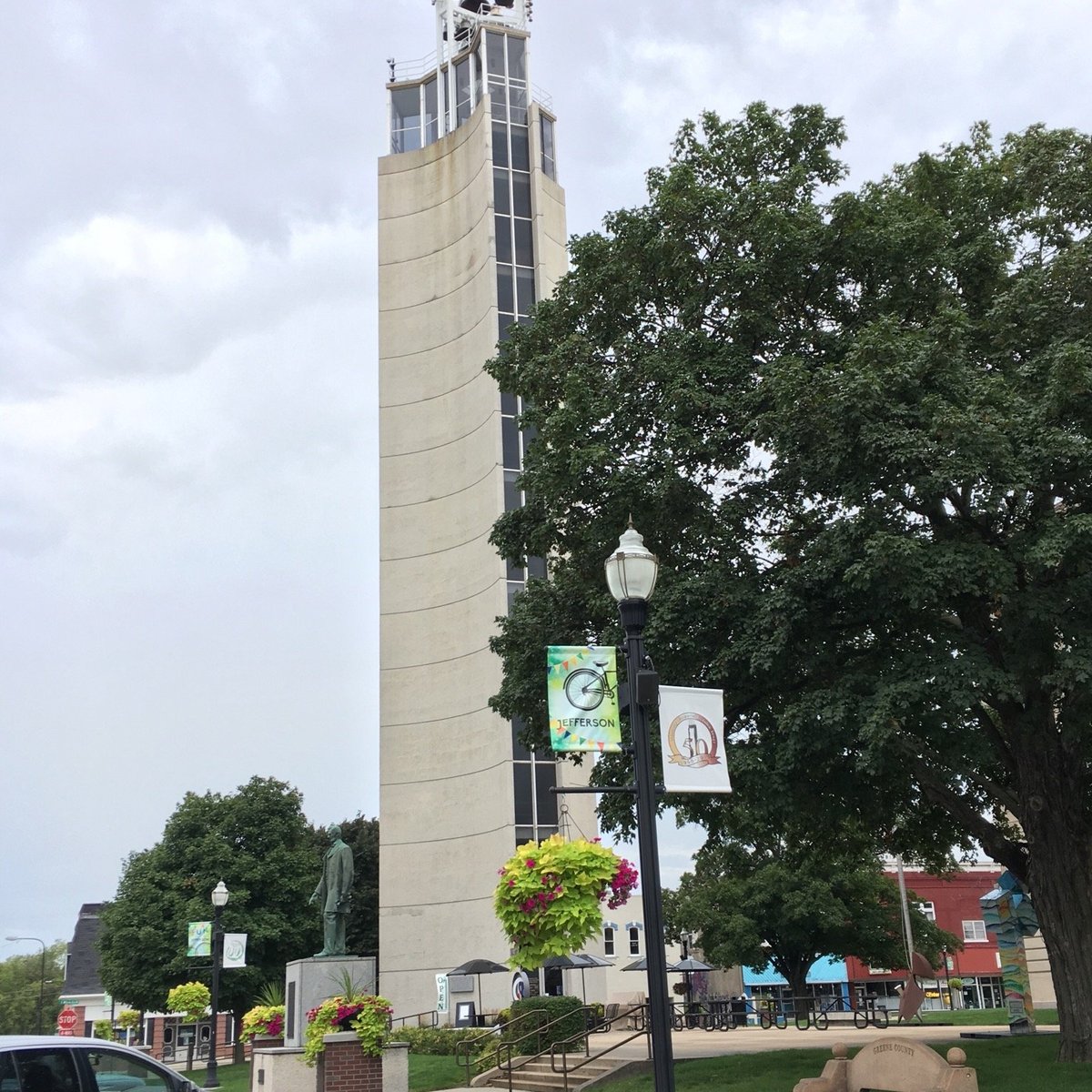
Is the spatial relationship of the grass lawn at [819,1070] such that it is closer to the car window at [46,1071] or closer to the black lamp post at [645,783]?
the black lamp post at [645,783]

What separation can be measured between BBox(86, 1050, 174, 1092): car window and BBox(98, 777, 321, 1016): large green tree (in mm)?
41753

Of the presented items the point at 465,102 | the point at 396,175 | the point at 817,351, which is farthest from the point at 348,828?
the point at 817,351

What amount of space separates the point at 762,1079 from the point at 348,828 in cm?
4891

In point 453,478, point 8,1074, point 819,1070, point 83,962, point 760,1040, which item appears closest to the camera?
point 8,1074

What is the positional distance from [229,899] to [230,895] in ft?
1.69

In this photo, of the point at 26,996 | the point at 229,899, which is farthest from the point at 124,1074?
the point at 26,996

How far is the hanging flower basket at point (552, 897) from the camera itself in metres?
13.5

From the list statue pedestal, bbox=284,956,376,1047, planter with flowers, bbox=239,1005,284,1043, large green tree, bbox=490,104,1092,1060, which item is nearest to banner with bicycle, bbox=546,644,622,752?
large green tree, bbox=490,104,1092,1060

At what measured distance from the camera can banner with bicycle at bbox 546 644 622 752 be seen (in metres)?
10.6

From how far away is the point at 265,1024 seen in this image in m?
28.7

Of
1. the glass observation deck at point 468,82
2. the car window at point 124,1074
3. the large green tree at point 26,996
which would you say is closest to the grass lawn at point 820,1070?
the car window at point 124,1074

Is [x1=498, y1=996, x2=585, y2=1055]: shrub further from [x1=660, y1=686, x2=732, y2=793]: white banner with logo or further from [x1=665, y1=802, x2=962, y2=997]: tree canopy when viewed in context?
[x1=665, y1=802, x2=962, y2=997]: tree canopy

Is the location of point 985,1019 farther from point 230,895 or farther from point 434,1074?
point 230,895

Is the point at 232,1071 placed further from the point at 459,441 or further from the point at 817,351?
the point at 817,351
